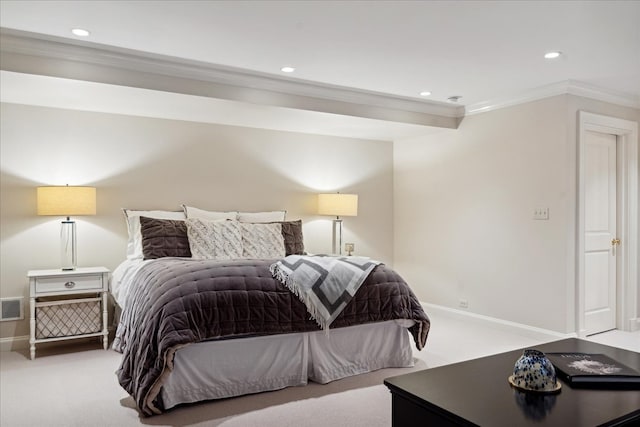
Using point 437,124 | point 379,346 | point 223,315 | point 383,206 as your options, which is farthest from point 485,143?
point 223,315

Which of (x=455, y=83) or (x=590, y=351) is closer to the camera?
(x=590, y=351)

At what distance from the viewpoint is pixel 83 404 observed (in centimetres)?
280

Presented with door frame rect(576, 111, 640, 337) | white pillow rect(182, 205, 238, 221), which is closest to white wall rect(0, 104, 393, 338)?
white pillow rect(182, 205, 238, 221)

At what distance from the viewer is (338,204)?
5391mm

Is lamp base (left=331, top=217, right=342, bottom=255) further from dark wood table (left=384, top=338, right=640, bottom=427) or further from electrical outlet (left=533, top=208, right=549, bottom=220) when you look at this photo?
dark wood table (left=384, top=338, right=640, bottom=427)

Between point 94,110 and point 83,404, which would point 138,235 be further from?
point 83,404

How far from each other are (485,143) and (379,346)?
2.59 meters

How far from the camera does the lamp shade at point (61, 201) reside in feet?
12.7

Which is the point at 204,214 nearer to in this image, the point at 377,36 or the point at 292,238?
the point at 292,238

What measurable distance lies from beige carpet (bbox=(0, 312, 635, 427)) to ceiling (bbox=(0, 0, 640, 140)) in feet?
7.50

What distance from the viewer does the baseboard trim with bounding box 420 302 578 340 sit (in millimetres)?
4254

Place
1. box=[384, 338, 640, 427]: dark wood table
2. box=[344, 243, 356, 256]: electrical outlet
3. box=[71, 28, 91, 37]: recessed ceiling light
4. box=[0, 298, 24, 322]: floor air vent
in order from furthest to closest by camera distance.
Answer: box=[344, 243, 356, 256]: electrical outlet, box=[0, 298, 24, 322]: floor air vent, box=[71, 28, 91, 37]: recessed ceiling light, box=[384, 338, 640, 427]: dark wood table

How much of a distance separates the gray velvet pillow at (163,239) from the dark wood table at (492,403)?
292 centimetres

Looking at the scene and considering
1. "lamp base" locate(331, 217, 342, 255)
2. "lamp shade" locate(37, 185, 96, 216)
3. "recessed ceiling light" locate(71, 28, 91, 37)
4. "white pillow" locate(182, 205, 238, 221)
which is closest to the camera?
"recessed ceiling light" locate(71, 28, 91, 37)
